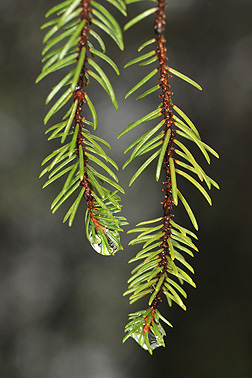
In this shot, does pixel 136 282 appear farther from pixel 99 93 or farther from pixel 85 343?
pixel 85 343

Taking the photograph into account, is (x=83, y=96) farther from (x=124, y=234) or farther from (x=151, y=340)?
(x=124, y=234)

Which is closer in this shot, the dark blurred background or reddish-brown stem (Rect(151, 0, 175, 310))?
reddish-brown stem (Rect(151, 0, 175, 310))

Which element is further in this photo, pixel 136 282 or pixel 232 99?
pixel 232 99

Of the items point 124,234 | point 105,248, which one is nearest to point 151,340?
point 105,248

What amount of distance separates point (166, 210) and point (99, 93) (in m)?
0.64

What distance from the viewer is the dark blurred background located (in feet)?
2.39

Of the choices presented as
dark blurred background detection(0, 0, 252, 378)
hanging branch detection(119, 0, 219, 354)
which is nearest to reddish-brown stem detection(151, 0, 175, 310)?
hanging branch detection(119, 0, 219, 354)

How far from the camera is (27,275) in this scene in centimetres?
89

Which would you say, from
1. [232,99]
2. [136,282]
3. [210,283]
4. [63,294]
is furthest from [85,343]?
[136,282]

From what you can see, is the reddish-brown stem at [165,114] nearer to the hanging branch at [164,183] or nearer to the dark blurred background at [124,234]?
the hanging branch at [164,183]

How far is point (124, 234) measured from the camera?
31.8 inches

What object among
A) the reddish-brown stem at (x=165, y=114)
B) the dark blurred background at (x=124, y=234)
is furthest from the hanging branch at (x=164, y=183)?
the dark blurred background at (x=124, y=234)

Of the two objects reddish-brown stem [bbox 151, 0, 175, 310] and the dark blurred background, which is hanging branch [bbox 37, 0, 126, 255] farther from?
the dark blurred background

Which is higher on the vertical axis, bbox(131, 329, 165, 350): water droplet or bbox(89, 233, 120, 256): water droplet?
bbox(89, 233, 120, 256): water droplet
